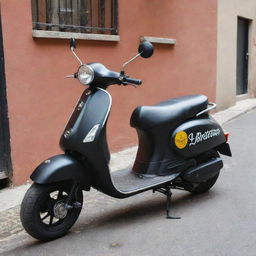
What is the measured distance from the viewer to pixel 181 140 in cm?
418

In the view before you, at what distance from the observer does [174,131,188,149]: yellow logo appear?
416 cm

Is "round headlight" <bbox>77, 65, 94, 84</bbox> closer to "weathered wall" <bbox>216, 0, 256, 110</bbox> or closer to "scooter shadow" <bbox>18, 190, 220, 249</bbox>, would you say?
"scooter shadow" <bbox>18, 190, 220, 249</bbox>

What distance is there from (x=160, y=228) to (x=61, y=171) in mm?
1073

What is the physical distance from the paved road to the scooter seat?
904 millimetres

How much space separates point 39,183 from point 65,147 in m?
0.41

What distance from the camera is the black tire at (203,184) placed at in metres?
4.39

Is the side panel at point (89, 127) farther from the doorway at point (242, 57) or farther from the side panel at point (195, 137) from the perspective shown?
the doorway at point (242, 57)

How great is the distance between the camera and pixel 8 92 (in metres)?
4.78

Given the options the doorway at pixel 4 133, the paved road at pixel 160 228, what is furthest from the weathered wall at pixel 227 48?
the doorway at pixel 4 133

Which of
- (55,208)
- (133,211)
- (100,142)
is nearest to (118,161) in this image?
(133,211)

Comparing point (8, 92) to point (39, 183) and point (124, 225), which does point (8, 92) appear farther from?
point (124, 225)

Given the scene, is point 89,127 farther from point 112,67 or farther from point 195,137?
point 112,67

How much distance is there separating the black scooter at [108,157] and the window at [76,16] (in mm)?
1591

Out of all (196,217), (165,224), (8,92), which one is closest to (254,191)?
(196,217)
